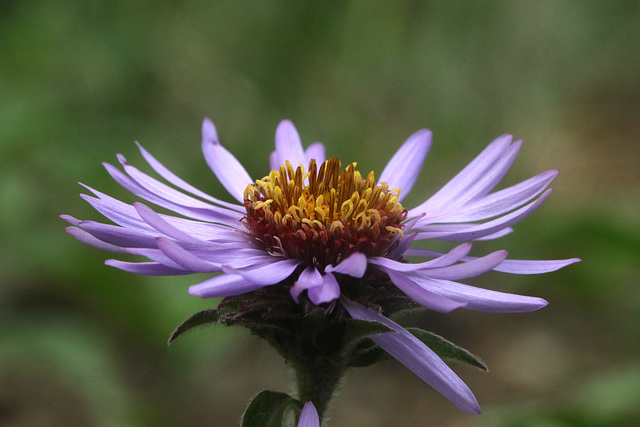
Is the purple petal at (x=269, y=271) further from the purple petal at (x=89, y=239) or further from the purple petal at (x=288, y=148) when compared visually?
the purple petal at (x=288, y=148)

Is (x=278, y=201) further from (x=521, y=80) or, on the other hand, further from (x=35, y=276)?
(x=521, y=80)

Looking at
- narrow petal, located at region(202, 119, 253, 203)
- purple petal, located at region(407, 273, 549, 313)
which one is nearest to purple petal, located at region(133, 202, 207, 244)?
purple petal, located at region(407, 273, 549, 313)

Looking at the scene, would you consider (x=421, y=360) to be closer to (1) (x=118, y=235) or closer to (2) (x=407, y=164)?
(1) (x=118, y=235)

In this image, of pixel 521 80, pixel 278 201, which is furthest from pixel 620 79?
pixel 278 201

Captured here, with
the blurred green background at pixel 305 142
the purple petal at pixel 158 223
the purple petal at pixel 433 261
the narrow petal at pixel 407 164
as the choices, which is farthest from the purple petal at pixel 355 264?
the blurred green background at pixel 305 142

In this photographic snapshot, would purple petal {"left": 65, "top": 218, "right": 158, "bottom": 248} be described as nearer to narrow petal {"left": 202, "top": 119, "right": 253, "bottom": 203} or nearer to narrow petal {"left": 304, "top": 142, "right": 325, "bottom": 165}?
narrow petal {"left": 202, "top": 119, "right": 253, "bottom": 203}

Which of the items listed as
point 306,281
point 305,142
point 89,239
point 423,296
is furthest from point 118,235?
point 305,142
